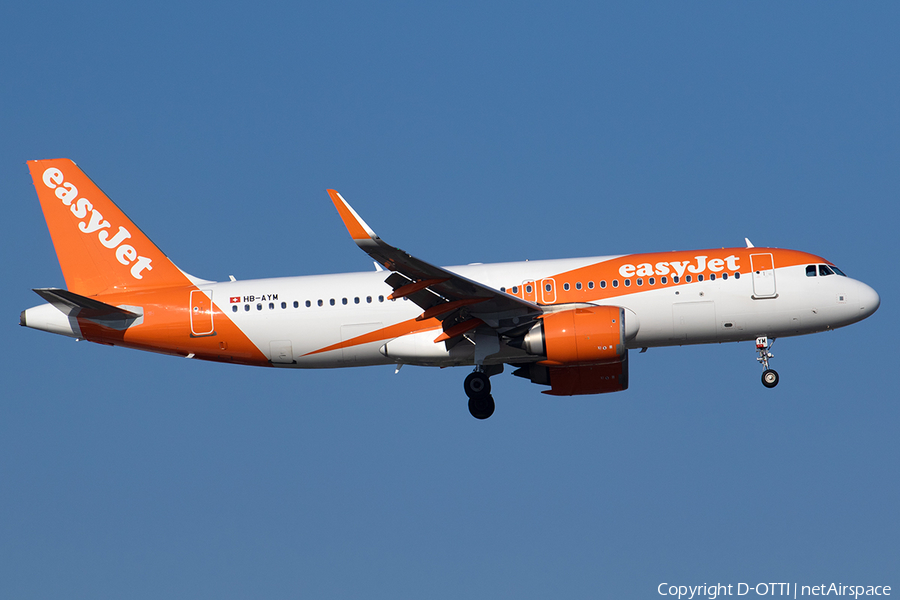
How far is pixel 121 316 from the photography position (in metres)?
31.6

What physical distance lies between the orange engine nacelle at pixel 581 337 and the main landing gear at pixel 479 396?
340 centimetres

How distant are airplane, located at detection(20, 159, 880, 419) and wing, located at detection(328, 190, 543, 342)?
2.3 inches

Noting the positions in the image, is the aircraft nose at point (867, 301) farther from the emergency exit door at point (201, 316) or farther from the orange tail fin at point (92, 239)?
the orange tail fin at point (92, 239)

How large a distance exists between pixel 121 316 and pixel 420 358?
9.34 meters

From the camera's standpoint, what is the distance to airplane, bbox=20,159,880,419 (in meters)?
Answer: 29.5

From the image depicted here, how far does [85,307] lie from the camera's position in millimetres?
31188

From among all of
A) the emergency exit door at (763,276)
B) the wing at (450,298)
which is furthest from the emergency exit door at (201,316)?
the emergency exit door at (763,276)

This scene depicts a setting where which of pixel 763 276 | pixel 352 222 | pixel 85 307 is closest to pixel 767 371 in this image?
pixel 763 276

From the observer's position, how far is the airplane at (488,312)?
29484mm

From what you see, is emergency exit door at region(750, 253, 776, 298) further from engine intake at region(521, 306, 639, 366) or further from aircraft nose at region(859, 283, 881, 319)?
engine intake at region(521, 306, 639, 366)

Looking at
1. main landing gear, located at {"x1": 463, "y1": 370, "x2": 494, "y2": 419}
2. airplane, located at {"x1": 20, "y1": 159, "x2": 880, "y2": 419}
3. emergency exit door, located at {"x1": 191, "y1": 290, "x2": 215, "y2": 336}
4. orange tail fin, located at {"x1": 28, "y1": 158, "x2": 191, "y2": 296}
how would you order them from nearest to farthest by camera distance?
airplane, located at {"x1": 20, "y1": 159, "x2": 880, "y2": 419}, emergency exit door, located at {"x1": 191, "y1": 290, "x2": 215, "y2": 336}, main landing gear, located at {"x1": 463, "y1": 370, "x2": 494, "y2": 419}, orange tail fin, located at {"x1": 28, "y1": 158, "x2": 191, "y2": 296}

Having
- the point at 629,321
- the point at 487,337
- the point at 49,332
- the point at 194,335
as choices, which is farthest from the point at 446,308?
the point at 49,332

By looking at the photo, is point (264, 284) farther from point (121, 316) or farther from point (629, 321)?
point (629, 321)

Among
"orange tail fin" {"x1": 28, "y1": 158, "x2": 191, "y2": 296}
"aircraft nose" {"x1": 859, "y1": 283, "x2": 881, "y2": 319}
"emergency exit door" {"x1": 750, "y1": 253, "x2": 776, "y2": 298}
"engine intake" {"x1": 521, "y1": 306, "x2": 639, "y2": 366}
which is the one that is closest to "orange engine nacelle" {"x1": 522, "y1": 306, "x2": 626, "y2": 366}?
"engine intake" {"x1": 521, "y1": 306, "x2": 639, "y2": 366}
